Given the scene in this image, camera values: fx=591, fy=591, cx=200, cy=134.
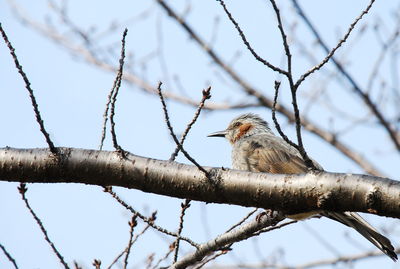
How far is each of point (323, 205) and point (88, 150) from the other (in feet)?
4.74

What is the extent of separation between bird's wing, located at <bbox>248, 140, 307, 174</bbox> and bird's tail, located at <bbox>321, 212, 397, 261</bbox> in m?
1.20

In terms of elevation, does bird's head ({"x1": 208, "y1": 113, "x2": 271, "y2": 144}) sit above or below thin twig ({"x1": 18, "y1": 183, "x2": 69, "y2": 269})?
above

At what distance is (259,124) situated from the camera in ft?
27.6

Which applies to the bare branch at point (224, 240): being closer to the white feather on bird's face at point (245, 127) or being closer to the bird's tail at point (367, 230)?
the bird's tail at point (367, 230)

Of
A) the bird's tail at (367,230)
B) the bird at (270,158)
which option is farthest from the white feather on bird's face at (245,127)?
the bird's tail at (367,230)

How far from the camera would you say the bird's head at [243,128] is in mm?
8172

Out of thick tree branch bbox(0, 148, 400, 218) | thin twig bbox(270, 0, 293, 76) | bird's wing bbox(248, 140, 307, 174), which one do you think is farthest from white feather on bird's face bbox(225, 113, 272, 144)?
thin twig bbox(270, 0, 293, 76)

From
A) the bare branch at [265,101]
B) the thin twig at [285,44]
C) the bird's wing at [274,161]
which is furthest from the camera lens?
the bare branch at [265,101]

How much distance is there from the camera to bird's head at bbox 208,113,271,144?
817 cm

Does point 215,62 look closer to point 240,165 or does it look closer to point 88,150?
point 240,165

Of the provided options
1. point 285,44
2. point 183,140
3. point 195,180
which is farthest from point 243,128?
point 285,44

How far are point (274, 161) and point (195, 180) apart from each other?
2812 mm

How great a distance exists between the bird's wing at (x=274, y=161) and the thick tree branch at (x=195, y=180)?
2512mm

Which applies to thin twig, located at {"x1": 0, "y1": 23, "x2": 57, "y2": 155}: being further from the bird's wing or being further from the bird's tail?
the bird's wing
